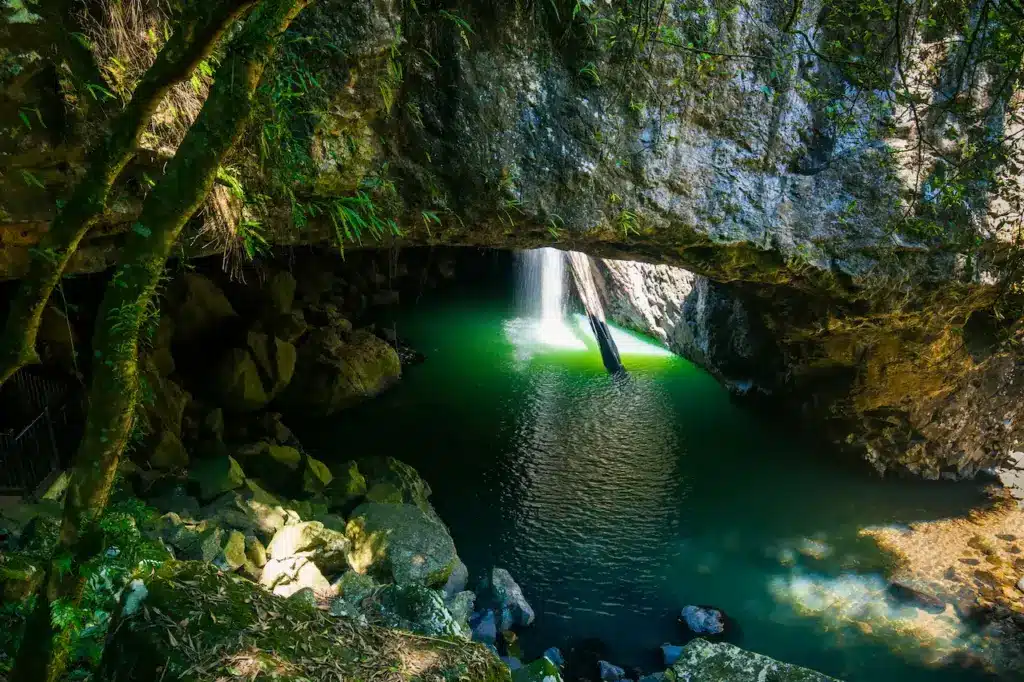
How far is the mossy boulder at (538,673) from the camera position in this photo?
139 inches

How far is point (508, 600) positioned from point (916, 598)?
379cm

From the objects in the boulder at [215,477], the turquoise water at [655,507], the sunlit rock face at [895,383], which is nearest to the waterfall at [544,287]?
the turquoise water at [655,507]

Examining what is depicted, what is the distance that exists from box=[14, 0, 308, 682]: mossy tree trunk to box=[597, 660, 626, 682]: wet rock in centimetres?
385

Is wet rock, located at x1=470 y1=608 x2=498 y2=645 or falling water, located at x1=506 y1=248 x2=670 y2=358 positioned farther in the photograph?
falling water, located at x1=506 y1=248 x2=670 y2=358

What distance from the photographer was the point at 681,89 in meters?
4.96

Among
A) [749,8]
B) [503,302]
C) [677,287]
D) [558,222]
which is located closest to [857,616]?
[558,222]

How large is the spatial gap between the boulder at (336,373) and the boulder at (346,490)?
257 centimetres

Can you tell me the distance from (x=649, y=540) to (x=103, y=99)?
5922mm

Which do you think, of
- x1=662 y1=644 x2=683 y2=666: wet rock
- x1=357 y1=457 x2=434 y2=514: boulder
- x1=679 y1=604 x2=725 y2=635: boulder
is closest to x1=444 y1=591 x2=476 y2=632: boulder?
→ x1=357 y1=457 x2=434 y2=514: boulder

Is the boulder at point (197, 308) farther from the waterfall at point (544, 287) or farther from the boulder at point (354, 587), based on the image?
the waterfall at point (544, 287)

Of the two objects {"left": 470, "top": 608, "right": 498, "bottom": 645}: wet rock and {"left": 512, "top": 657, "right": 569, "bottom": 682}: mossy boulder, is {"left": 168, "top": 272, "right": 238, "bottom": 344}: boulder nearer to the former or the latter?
{"left": 470, "top": 608, "right": 498, "bottom": 645}: wet rock

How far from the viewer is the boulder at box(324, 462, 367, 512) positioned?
6.18 m

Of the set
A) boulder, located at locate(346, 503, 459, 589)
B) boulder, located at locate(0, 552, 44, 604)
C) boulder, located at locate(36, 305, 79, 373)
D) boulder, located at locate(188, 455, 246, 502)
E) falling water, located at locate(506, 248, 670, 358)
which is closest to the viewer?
boulder, located at locate(0, 552, 44, 604)

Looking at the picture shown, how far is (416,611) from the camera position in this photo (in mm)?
3938
